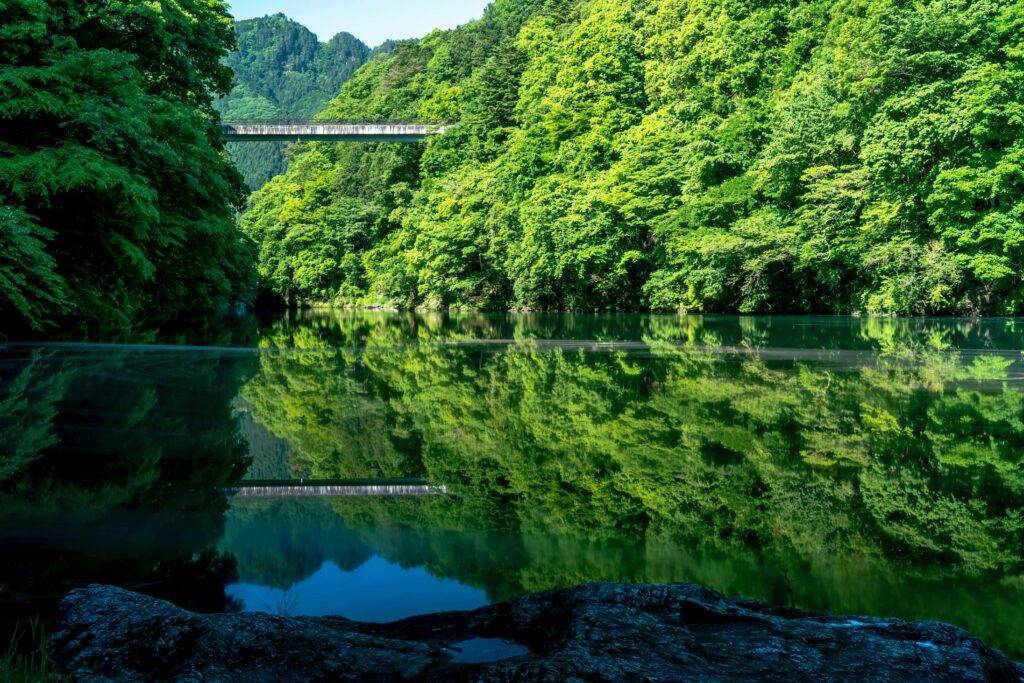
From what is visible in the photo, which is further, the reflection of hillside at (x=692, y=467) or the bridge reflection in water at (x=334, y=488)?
the bridge reflection in water at (x=334, y=488)

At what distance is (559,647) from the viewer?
240 cm

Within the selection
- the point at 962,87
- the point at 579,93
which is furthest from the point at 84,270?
the point at 579,93

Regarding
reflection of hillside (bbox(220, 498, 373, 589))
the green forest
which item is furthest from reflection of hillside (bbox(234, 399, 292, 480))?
the green forest

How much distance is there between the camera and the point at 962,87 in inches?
1072

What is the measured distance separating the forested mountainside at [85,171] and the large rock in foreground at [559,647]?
10.0 m

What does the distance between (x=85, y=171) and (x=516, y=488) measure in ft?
30.9

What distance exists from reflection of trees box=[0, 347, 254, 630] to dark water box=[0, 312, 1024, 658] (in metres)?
0.02

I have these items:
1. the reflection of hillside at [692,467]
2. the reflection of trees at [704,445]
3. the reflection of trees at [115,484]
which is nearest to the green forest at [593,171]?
the reflection of trees at [115,484]

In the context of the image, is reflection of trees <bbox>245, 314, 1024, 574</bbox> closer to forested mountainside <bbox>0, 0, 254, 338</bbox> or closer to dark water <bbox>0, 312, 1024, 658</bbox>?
dark water <bbox>0, 312, 1024, 658</bbox>

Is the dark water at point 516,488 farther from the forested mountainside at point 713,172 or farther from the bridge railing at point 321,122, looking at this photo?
the bridge railing at point 321,122

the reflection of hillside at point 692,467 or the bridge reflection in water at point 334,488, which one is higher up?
the reflection of hillside at point 692,467

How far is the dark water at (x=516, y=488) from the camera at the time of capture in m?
3.59

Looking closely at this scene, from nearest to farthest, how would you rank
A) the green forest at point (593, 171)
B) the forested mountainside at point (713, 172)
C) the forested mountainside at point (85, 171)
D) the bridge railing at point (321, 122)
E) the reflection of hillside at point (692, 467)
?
the reflection of hillside at point (692, 467)
the forested mountainside at point (85, 171)
the green forest at point (593, 171)
the forested mountainside at point (713, 172)
the bridge railing at point (321, 122)

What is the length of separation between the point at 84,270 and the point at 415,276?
4124 cm
